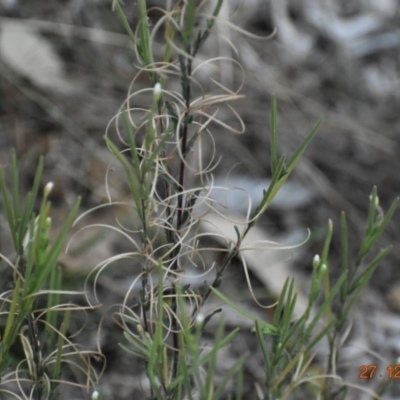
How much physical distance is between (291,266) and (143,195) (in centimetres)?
78

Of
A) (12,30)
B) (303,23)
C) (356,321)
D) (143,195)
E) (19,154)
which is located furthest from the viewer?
(303,23)

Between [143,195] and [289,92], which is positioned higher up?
[143,195]

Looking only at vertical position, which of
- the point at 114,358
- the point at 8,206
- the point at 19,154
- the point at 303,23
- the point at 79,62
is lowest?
the point at 114,358

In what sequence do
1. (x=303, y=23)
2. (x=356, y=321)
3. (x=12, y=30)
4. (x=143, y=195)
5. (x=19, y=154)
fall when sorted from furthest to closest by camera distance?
1. (x=303, y=23)
2. (x=12, y=30)
3. (x=19, y=154)
4. (x=356, y=321)
5. (x=143, y=195)

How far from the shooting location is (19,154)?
1.31 metres

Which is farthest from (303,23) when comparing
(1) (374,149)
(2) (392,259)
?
(2) (392,259)

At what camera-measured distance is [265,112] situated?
1.42m

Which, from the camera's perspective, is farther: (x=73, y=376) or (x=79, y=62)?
(x=79, y=62)

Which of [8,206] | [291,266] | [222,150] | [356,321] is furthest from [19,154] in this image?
[8,206]

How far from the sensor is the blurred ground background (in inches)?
46.9

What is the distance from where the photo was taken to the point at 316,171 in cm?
132

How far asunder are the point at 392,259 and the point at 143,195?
88cm

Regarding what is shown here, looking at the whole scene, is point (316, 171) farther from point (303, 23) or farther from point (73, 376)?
point (73, 376)

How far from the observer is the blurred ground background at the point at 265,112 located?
1.19 meters
